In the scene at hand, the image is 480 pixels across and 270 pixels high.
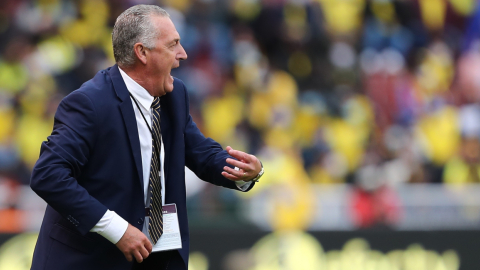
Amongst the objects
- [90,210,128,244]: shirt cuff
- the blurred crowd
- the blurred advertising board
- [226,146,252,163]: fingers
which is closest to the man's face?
[226,146,252,163]: fingers

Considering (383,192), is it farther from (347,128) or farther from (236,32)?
(236,32)

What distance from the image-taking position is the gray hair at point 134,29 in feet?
8.91

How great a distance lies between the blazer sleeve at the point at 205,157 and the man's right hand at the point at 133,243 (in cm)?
55

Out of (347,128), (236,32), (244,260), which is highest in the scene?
(236,32)

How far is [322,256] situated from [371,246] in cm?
46

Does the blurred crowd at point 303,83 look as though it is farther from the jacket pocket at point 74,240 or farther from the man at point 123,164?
the jacket pocket at point 74,240

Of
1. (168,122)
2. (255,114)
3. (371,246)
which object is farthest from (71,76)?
(168,122)

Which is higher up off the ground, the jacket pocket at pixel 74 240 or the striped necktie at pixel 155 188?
the striped necktie at pixel 155 188

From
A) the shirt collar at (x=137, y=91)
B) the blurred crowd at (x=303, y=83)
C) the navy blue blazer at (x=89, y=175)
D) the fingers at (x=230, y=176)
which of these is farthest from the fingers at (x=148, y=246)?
the blurred crowd at (x=303, y=83)

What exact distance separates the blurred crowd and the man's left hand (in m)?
3.23

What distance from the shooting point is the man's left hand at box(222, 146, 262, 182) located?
2770 mm

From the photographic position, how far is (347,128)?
27.2ft

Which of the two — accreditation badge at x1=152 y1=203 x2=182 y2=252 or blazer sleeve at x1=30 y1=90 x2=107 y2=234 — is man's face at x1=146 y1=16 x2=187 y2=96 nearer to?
blazer sleeve at x1=30 y1=90 x2=107 y2=234

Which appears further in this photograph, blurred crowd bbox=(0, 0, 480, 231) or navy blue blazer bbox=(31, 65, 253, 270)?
blurred crowd bbox=(0, 0, 480, 231)
